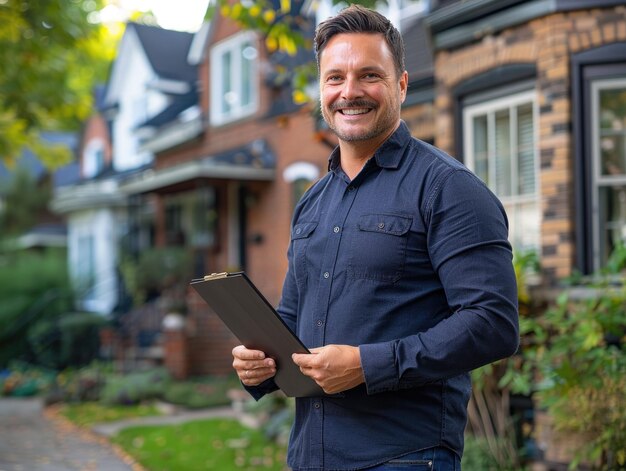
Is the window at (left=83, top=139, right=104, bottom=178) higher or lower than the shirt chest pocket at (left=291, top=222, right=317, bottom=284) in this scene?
higher

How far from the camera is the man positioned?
212 cm

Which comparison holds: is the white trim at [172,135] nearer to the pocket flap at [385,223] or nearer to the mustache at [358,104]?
the mustache at [358,104]

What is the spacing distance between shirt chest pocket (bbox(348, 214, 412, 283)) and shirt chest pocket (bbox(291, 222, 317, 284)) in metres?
0.23

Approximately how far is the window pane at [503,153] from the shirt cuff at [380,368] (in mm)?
6248

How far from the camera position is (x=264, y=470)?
788 cm

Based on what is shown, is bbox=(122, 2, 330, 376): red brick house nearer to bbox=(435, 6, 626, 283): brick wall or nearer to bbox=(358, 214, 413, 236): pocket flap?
bbox=(435, 6, 626, 283): brick wall

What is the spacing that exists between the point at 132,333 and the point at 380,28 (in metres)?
14.5

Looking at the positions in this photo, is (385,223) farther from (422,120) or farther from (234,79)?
(234,79)

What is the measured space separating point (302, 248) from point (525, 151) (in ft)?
19.2

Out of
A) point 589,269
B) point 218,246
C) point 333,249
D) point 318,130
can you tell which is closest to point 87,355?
point 218,246

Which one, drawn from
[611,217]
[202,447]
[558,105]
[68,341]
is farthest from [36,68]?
[611,217]

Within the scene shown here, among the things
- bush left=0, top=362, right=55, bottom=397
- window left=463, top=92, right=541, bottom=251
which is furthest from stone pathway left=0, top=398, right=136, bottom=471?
window left=463, top=92, right=541, bottom=251

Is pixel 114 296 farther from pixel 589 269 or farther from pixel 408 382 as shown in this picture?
pixel 408 382

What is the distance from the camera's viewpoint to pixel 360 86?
2.37 m
